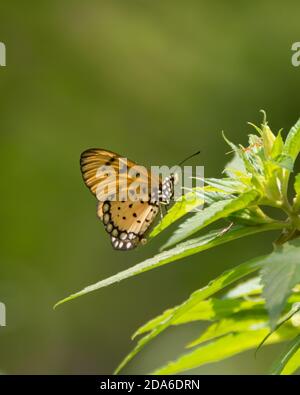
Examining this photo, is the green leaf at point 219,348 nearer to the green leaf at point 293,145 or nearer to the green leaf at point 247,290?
the green leaf at point 247,290

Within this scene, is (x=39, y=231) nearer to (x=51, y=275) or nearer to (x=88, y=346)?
(x=51, y=275)

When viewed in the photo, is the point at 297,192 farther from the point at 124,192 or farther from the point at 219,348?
the point at 124,192

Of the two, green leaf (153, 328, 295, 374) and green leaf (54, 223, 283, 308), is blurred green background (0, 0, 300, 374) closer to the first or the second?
green leaf (153, 328, 295, 374)

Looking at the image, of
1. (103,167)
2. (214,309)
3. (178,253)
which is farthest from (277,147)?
(103,167)

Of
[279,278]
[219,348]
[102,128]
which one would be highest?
[102,128]

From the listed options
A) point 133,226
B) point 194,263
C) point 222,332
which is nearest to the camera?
point 222,332

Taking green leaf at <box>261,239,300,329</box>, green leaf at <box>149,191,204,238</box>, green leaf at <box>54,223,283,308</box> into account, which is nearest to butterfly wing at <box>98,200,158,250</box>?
green leaf at <box>149,191,204,238</box>

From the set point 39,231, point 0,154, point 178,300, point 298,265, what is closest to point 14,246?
point 39,231
